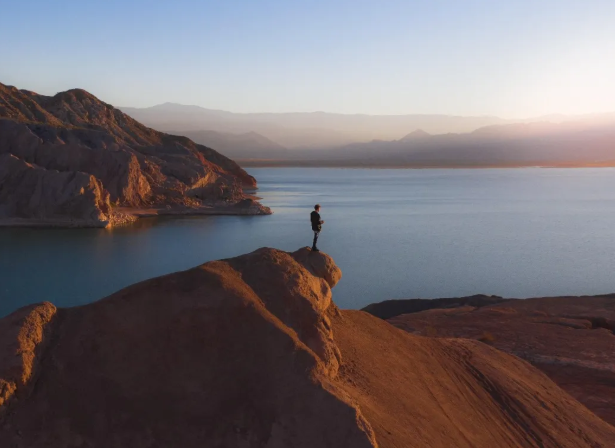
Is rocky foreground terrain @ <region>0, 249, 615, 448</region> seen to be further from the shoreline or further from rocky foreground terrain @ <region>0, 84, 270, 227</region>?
rocky foreground terrain @ <region>0, 84, 270, 227</region>

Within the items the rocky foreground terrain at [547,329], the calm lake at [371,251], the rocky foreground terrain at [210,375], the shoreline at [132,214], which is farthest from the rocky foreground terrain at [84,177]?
the rocky foreground terrain at [210,375]

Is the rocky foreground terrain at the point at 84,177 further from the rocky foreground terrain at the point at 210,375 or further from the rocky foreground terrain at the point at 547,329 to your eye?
the rocky foreground terrain at the point at 210,375

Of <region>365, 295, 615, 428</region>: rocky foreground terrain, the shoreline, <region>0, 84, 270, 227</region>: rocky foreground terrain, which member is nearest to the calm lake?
the shoreline

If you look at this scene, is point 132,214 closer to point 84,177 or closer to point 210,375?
point 84,177

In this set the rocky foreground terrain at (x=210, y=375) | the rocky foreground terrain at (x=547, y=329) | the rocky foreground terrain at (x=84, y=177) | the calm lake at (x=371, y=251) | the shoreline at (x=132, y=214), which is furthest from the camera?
the rocky foreground terrain at (x=84, y=177)

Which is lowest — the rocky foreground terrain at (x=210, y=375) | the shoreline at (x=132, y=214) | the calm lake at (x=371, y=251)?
the calm lake at (x=371, y=251)

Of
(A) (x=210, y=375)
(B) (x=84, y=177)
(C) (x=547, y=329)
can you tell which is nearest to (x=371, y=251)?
(C) (x=547, y=329)

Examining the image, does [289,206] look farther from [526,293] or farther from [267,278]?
[267,278]
